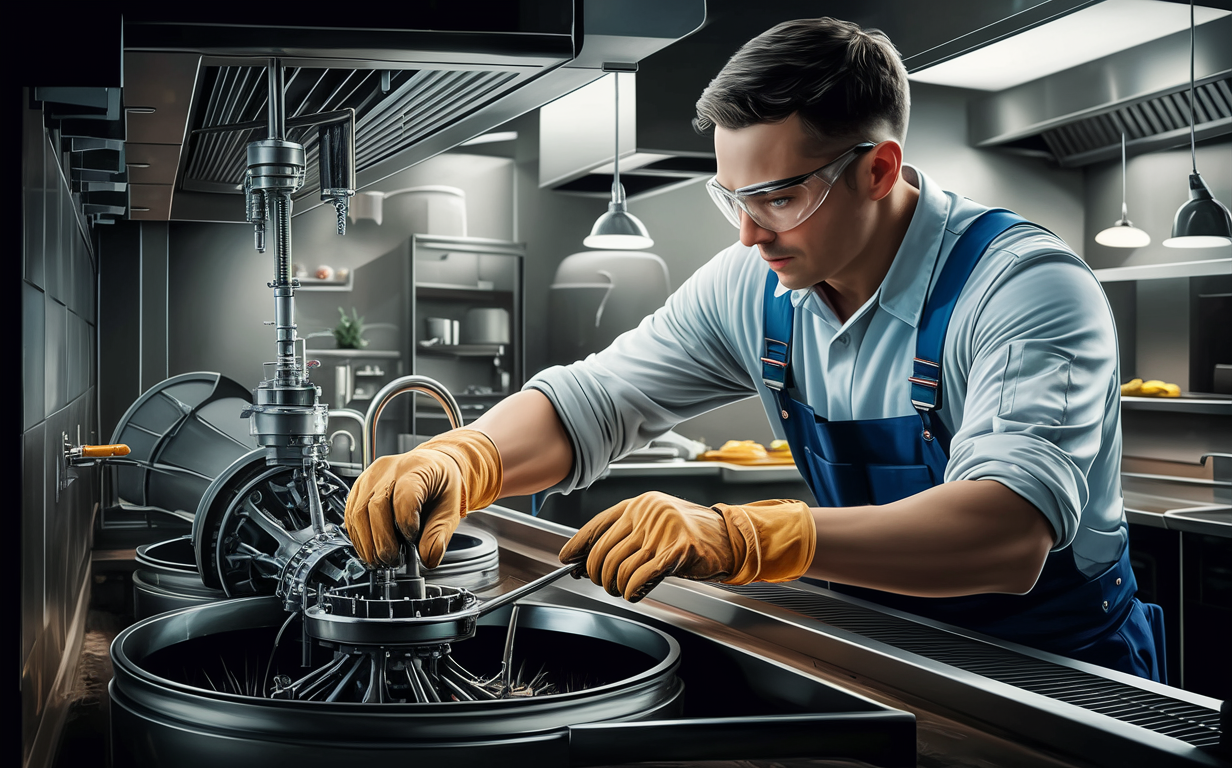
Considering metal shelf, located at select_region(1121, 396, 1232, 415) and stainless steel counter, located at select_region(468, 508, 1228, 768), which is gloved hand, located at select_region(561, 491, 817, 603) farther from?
metal shelf, located at select_region(1121, 396, 1232, 415)

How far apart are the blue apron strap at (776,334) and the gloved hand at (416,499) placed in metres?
0.51

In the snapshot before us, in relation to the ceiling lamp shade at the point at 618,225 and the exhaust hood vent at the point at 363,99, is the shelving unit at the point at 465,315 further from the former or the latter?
the exhaust hood vent at the point at 363,99

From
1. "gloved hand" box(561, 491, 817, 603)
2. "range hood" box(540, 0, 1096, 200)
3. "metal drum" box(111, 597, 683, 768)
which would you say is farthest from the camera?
"range hood" box(540, 0, 1096, 200)

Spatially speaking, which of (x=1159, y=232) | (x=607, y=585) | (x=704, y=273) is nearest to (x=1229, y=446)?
(x=1159, y=232)

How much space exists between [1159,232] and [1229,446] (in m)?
1.54

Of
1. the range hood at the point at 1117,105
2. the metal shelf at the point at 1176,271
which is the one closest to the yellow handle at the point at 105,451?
the metal shelf at the point at 1176,271

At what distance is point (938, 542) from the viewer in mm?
991

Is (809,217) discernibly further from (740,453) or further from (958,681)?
A: (740,453)

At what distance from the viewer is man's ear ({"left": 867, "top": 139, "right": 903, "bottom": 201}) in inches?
49.5

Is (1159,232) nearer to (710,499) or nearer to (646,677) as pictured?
(710,499)

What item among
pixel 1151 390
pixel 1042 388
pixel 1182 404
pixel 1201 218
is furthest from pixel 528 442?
pixel 1151 390

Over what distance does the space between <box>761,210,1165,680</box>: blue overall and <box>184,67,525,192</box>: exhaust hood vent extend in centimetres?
59

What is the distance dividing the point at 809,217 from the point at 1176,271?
3.84m

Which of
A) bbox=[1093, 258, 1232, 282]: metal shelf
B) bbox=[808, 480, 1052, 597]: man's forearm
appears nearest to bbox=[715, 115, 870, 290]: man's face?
bbox=[808, 480, 1052, 597]: man's forearm
